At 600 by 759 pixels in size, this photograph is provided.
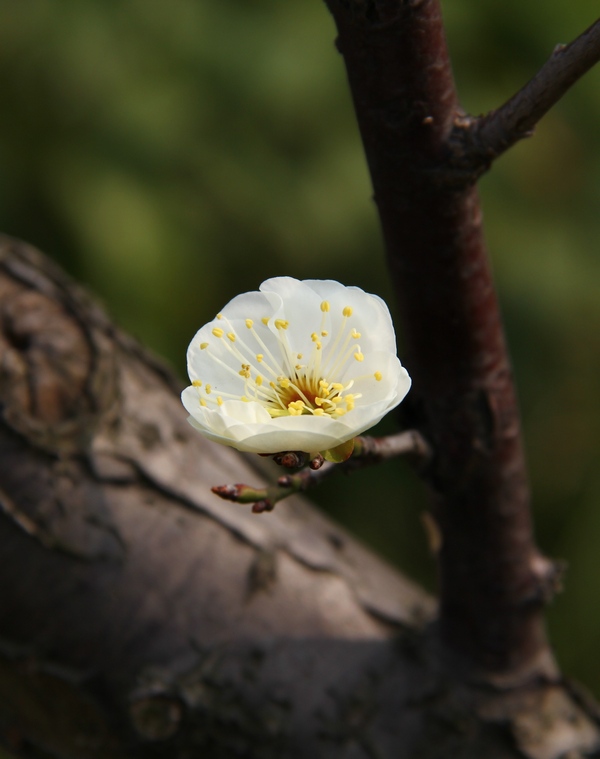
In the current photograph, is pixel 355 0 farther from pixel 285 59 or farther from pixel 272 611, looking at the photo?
pixel 285 59

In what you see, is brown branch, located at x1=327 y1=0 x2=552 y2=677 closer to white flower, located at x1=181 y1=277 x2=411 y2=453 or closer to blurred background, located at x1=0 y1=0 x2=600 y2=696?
white flower, located at x1=181 y1=277 x2=411 y2=453

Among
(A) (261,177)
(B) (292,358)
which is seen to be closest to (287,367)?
(B) (292,358)

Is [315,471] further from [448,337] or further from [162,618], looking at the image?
[162,618]

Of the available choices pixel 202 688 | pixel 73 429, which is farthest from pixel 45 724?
pixel 73 429

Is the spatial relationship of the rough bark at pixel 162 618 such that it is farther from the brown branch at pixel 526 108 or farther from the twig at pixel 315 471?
the brown branch at pixel 526 108

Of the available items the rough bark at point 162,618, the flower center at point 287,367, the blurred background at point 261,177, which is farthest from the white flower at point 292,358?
the blurred background at point 261,177
